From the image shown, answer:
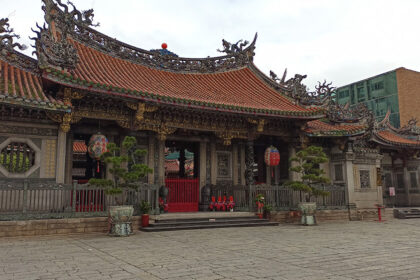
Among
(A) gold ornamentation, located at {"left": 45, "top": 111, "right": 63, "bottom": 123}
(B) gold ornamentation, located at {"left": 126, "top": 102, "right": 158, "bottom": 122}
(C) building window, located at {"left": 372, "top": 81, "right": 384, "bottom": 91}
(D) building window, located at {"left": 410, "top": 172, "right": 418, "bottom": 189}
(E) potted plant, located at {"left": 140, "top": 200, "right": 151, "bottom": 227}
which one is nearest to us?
(A) gold ornamentation, located at {"left": 45, "top": 111, "right": 63, "bottom": 123}

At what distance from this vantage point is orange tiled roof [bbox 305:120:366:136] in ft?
47.4

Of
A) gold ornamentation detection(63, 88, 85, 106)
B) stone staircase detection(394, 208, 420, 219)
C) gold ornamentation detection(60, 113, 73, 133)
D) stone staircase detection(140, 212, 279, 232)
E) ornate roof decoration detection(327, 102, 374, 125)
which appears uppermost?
ornate roof decoration detection(327, 102, 374, 125)

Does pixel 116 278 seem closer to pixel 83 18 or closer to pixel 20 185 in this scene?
pixel 20 185

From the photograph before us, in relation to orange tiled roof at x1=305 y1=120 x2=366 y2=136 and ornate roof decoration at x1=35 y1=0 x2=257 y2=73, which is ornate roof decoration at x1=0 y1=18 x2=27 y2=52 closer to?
ornate roof decoration at x1=35 y1=0 x2=257 y2=73

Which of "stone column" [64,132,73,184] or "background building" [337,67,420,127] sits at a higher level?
"background building" [337,67,420,127]

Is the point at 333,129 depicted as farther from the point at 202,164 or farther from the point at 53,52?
the point at 53,52

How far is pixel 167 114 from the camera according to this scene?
12438mm

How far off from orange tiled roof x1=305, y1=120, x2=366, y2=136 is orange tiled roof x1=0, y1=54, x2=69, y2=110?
9.73m

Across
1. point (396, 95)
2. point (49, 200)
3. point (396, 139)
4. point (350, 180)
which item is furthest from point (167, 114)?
point (396, 95)

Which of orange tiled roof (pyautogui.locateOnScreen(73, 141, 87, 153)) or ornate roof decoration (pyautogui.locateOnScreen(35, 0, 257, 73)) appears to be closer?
ornate roof decoration (pyautogui.locateOnScreen(35, 0, 257, 73))

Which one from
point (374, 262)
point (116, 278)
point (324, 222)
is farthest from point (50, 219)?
point (324, 222)

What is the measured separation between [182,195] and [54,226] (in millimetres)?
5166

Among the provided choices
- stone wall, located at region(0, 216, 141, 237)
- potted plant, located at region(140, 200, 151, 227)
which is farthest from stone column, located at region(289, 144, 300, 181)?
stone wall, located at region(0, 216, 141, 237)

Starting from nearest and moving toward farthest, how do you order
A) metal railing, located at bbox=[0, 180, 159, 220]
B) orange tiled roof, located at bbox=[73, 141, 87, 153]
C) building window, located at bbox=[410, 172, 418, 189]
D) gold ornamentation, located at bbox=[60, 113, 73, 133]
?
metal railing, located at bbox=[0, 180, 159, 220], gold ornamentation, located at bbox=[60, 113, 73, 133], building window, located at bbox=[410, 172, 418, 189], orange tiled roof, located at bbox=[73, 141, 87, 153]
